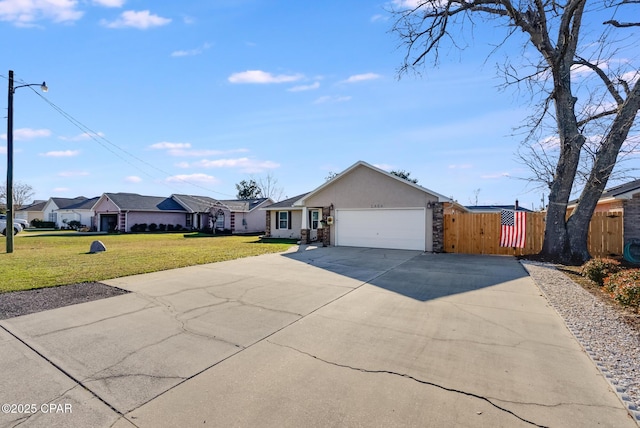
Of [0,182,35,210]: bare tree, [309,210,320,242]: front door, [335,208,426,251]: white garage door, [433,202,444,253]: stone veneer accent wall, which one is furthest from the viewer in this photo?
[0,182,35,210]: bare tree

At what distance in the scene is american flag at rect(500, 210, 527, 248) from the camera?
13375 millimetres

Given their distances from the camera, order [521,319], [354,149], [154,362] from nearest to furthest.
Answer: [154,362]
[521,319]
[354,149]

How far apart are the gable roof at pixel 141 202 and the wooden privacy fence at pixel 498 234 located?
3040 centimetres

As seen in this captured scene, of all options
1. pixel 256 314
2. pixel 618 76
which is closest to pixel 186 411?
pixel 256 314

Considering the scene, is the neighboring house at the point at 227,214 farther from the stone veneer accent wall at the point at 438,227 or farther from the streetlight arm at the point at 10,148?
the stone veneer accent wall at the point at 438,227

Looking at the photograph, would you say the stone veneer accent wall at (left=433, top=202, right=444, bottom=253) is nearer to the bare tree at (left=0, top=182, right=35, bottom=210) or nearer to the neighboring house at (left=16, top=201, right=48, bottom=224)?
the neighboring house at (left=16, top=201, right=48, bottom=224)

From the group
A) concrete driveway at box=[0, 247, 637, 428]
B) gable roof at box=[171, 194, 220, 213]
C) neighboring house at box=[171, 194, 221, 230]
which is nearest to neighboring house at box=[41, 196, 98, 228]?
gable roof at box=[171, 194, 220, 213]

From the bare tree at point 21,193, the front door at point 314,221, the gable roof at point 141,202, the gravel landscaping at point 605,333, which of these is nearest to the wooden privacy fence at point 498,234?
the gravel landscaping at point 605,333

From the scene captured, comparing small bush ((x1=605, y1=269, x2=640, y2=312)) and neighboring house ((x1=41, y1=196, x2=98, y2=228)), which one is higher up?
neighboring house ((x1=41, y1=196, x2=98, y2=228))

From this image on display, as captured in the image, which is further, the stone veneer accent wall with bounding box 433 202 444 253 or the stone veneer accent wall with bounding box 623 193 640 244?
the stone veneer accent wall with bounding box 433 202 444 253

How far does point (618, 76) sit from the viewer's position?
39.5ft

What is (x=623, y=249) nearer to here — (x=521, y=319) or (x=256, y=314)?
(x=521, y=319)

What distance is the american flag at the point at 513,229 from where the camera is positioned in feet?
43.9

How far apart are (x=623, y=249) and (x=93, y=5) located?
20205 mm
